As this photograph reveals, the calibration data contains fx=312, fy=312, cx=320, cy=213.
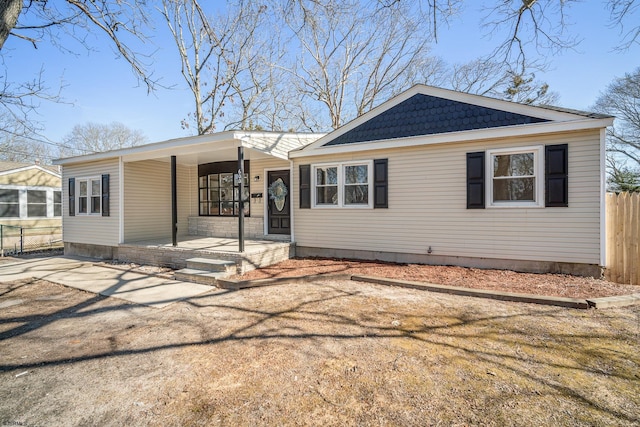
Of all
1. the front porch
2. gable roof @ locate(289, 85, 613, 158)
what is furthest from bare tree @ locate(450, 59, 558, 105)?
the front porch

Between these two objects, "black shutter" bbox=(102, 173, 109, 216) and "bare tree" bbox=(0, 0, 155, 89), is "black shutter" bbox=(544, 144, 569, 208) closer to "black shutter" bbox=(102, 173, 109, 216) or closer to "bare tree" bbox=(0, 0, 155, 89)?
"bare tree" bbox=(0, 0, 155, 89)

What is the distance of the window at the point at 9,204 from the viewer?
15.2 m

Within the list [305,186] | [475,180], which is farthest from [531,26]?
[305,186]

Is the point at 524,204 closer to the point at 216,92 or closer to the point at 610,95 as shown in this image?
the point at 216,92

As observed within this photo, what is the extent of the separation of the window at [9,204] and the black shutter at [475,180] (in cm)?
2045

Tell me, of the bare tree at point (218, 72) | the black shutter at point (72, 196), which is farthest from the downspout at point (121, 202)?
the bare tree at point (218, 72)

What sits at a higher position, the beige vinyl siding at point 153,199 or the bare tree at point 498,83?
the bare tree at point 498,83

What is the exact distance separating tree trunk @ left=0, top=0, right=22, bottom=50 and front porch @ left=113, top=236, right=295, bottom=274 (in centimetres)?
466

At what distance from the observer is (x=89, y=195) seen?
991cm

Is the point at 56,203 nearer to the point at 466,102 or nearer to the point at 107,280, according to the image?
the point at 107,280

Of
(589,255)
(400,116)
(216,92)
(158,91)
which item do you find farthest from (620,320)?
(216,92)

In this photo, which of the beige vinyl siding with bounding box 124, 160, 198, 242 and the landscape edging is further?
the beige vinyl siding with bounding box 124, 160, 198, 242

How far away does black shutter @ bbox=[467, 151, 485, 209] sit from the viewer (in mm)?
6398

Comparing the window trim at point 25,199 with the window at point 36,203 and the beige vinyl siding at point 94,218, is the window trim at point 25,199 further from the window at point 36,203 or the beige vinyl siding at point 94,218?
the beige vinyl siding at point 94,218
